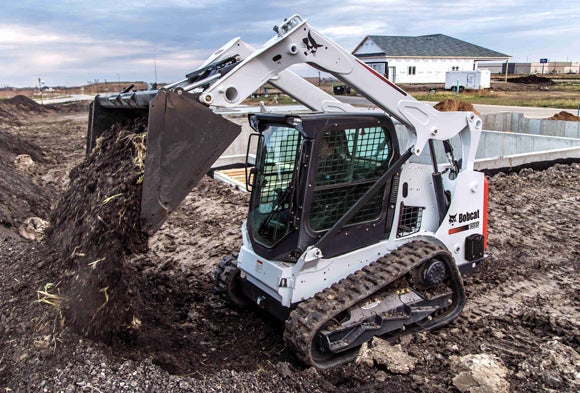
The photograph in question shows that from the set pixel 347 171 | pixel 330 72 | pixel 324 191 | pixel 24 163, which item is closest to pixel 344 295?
pixel 324 191

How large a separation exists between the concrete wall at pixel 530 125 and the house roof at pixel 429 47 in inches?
1153

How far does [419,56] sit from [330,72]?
45115mm

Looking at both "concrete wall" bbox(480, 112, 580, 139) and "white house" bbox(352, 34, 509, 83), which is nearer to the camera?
"concrete wall" bbox(480, 112, 580, 139)

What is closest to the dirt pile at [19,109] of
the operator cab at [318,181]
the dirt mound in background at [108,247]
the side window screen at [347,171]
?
the dirt mound in background at [108,247]

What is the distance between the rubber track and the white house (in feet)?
137

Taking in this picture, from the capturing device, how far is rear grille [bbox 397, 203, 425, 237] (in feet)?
16.8

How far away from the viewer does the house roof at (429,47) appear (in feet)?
153

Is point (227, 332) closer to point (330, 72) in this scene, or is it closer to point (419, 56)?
point (330, 72)

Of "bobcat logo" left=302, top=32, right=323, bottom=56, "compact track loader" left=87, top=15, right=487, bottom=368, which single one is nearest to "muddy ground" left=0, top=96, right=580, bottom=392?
"compact track loader" left=87, top=15, right=487, bottom=368

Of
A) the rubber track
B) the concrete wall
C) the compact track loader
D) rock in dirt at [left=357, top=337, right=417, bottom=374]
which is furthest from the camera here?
the concrete wall

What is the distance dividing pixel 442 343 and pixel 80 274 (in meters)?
3.24

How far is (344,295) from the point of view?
433 cm

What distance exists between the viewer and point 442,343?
473 cm

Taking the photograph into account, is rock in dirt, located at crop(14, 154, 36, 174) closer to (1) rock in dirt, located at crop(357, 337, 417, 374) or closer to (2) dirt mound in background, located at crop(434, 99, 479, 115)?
(1) rock in dirt, located at crop(357, 337, 417, 374)
